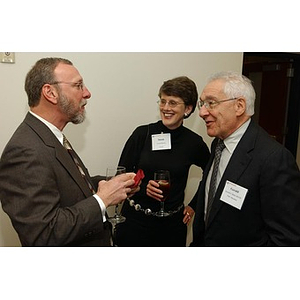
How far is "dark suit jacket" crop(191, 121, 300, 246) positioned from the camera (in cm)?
131

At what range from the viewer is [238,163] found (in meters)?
1.42

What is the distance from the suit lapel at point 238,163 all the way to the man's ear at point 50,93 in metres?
0.86

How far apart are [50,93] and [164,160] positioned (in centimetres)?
88

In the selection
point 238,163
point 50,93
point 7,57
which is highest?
point 7,57

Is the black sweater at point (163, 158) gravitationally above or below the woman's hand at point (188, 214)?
above

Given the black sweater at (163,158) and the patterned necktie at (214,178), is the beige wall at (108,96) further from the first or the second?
the patterned necktie at (214,178)

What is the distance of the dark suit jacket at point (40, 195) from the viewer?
1.16 m

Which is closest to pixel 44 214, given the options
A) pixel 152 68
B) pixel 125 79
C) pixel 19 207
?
pixel 19 207

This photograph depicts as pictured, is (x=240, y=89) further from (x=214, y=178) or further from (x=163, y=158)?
(x=163, y=158)

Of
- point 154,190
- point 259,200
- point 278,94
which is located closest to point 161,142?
point 154,190

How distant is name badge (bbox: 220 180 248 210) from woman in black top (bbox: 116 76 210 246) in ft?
1.91

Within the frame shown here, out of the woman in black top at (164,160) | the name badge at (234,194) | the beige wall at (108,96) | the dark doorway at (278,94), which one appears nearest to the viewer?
the name badge at (234,194)

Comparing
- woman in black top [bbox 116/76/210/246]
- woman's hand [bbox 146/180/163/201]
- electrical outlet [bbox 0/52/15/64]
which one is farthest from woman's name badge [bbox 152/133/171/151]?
electrical outlet [bbox 0/52/15/64]

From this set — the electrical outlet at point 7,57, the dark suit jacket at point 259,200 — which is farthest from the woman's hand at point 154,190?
the electrical outlet at point 7,57
